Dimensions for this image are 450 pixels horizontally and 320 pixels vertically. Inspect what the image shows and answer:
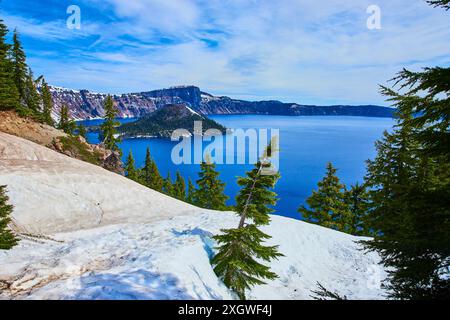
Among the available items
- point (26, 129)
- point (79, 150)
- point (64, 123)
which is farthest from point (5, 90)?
point (64, 123)

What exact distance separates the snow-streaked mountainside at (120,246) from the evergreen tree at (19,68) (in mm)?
28777

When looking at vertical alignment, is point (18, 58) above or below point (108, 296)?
above

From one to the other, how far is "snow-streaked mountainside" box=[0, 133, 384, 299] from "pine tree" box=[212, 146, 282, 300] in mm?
649

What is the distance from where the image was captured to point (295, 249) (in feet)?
62.4

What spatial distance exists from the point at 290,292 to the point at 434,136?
36.2ft

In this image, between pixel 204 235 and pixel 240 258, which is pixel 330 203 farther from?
pixel 240 258

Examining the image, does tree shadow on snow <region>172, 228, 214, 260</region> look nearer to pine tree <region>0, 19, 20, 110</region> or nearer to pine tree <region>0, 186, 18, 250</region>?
pine tree <region>0, 186, 18, 250</region>

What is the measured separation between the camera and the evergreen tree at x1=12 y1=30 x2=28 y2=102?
153 ft

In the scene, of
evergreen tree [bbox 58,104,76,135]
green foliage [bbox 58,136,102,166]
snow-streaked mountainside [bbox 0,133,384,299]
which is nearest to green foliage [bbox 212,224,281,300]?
snow-streaked mountainside [bbox 0,133,384,299]

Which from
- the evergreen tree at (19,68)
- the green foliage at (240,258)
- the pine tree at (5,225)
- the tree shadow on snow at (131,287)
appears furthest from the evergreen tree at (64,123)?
the tree shadow on snow at (131,287)

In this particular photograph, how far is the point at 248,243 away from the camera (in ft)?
Result: 40.0
